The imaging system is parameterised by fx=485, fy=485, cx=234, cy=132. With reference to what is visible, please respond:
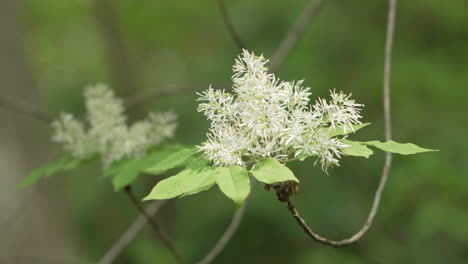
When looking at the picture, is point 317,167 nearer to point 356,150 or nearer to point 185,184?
point 356,150

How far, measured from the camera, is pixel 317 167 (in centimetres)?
824

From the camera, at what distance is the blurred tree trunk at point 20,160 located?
636 centimetres

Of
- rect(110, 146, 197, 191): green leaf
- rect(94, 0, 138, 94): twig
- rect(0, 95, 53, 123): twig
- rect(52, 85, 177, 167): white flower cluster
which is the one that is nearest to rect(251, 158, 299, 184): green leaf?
rect(110, 146, 197, 191): green leaf

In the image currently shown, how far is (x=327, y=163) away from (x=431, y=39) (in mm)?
6505

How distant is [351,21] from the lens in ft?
26.2

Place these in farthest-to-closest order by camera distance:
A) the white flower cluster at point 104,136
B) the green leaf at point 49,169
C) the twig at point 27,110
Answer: the twig at point 27,110 → the white flower cluster at point 104,136 → the green leaf at point 49,169

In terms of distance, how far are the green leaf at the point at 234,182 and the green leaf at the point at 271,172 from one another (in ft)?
0.16

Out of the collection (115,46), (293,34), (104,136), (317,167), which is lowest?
(317,167)

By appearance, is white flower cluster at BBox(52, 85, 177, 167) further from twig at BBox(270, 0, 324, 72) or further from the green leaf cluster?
twig at BBox(270, 0, 324, 72)

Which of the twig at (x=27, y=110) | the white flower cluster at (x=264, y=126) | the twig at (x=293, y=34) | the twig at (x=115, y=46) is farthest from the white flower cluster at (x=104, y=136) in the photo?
the twig at (x=115, y=46)

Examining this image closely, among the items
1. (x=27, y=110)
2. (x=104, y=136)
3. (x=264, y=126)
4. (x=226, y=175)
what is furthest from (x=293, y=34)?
(x=226, y=175)

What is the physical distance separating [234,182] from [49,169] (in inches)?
69.8

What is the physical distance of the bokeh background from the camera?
20.0 ft

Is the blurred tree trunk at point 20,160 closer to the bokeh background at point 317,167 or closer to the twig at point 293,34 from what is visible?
the bokeh background at point 317,167
